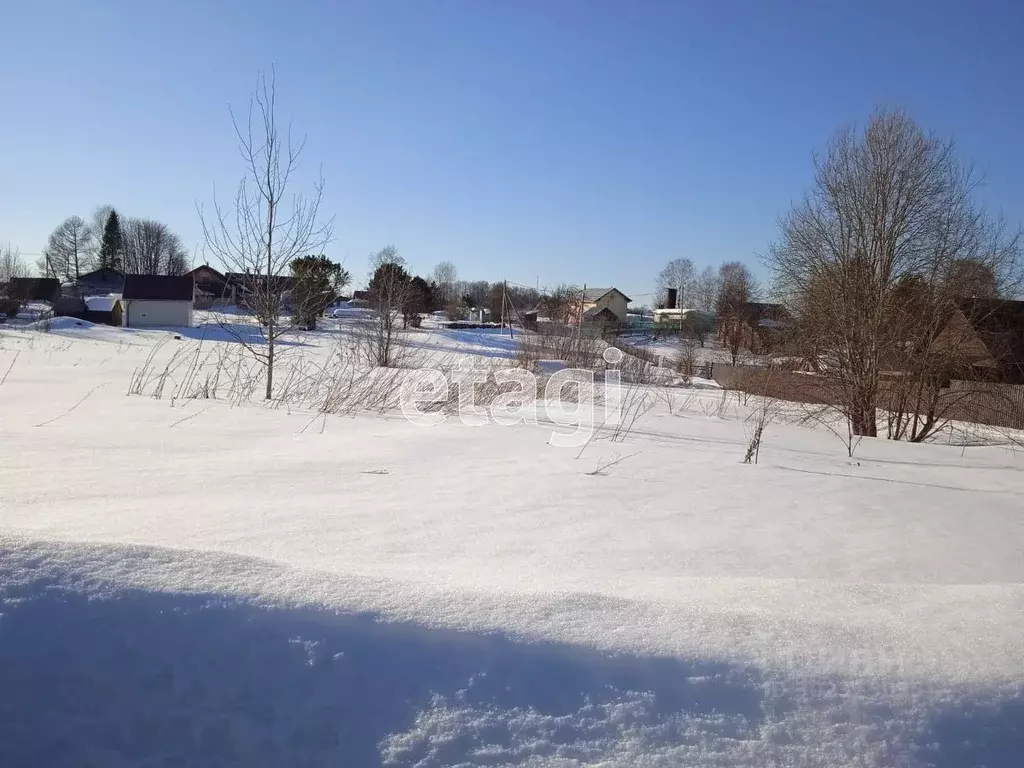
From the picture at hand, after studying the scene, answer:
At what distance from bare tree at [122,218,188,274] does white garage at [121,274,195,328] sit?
3629 cm

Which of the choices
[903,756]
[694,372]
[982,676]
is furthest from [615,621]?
[694,372]

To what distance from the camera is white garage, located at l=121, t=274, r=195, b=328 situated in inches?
1625

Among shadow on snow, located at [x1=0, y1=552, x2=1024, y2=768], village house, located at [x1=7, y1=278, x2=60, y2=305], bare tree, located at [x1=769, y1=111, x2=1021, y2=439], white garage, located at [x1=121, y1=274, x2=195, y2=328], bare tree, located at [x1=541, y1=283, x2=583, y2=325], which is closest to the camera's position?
shadow on snow, located at [x1=0, y1=552, x2=1024, y2=768]

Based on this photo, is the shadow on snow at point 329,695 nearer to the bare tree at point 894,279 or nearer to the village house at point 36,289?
the bare tree at point 894,279

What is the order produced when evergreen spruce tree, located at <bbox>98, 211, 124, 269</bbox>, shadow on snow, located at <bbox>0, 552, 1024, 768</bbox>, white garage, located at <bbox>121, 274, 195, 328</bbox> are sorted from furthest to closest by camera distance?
evergreen spruce tree, located at <bbox>98, 211, 124, 269</bbox> → white garage, located at <bbox>121, 274, 195, 328</bbox> → shadow on snow, located at <bbox>0, 552, 1024, 768</bbox>

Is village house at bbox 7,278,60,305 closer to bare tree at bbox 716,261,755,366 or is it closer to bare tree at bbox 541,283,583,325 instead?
bare tree at bbox 541,283,583,325

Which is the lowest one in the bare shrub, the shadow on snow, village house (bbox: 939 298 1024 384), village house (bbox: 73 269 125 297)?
the shadow on snow

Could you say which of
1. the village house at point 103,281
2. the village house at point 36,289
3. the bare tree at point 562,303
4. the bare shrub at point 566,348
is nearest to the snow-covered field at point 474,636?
the bare shrub at point 566,348

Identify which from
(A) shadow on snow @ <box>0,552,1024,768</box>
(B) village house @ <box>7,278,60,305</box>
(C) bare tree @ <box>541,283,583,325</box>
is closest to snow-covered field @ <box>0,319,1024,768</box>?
(A) shadow on snow @ <box>0,552,1024,768</box>

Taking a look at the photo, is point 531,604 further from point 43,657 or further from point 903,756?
point 43,657

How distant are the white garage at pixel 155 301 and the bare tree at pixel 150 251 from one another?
119 ft

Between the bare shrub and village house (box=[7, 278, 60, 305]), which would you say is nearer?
the bare shrub

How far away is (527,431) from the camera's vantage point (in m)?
7.36

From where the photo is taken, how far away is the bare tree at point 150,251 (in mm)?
73875
